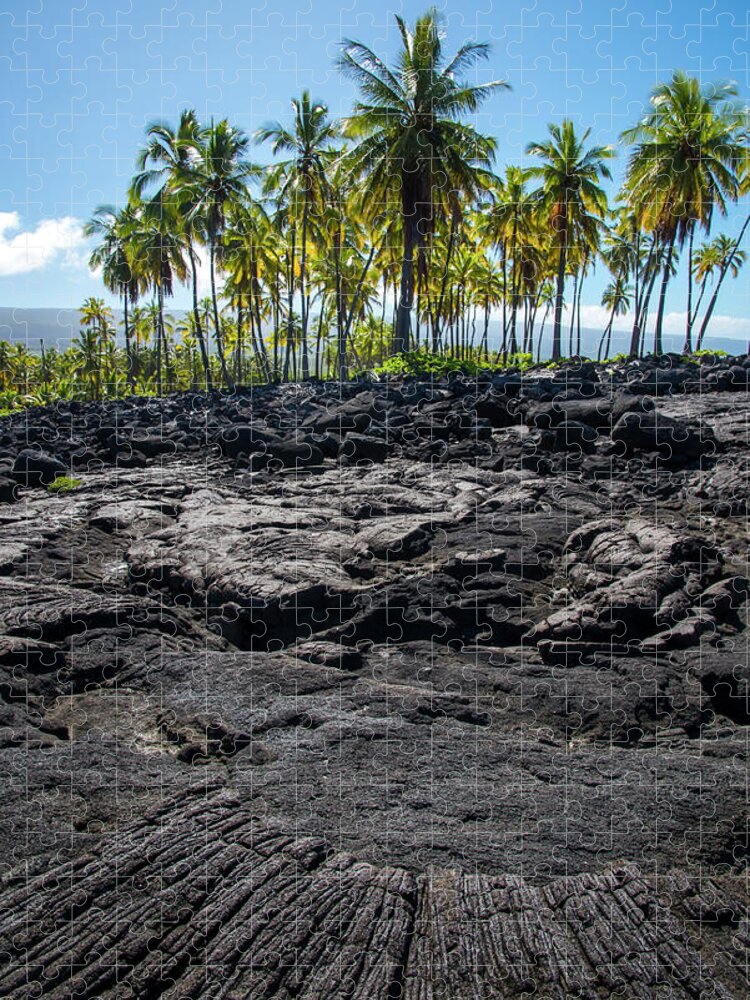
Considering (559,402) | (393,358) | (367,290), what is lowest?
(559,402)

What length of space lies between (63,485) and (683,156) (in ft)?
95.1

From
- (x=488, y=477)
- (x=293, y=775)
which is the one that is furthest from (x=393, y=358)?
(x=293, y=775)

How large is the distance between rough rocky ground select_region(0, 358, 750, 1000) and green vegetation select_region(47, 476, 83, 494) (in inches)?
29.3

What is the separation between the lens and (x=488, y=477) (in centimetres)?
1073

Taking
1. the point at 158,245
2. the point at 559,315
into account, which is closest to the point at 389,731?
the point at 559,315

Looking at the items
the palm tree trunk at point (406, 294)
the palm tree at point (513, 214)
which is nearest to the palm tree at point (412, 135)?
the palm tree trunk at point (406, 294)

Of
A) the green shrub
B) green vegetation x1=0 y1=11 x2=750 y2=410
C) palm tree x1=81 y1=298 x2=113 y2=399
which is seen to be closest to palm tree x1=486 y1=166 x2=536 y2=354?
green vegetation x1=0 y1=11 x2=750 y2=410

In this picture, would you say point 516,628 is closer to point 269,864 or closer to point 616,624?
point 616,624

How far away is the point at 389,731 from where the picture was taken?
4.73m

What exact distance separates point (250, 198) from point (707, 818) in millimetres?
36069

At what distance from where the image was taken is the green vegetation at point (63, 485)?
38.6 ft

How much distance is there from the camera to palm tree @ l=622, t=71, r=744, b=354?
95.6ft

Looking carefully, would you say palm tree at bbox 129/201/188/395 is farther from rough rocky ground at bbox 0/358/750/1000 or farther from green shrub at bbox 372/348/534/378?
rough rocky ground at bbox 0/358/750/1000

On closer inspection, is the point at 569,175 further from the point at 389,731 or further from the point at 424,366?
the point at 389,731
